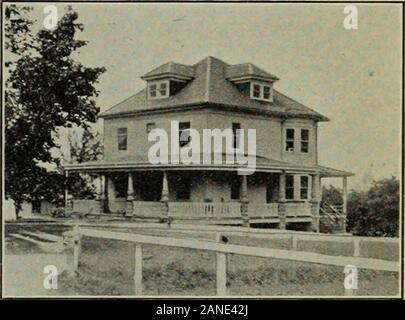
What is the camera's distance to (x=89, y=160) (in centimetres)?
1041

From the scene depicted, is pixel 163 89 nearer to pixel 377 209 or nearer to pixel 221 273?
pixel 221 273

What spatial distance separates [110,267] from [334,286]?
2.11 m

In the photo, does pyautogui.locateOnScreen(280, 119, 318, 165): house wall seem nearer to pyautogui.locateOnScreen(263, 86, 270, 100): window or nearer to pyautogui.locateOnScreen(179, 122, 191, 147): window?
pyautogui.locateOnScreen(263, 86, 270, 100): window

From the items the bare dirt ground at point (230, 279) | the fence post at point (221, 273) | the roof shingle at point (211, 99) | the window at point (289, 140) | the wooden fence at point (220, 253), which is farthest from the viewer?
the window at point (289, 140)

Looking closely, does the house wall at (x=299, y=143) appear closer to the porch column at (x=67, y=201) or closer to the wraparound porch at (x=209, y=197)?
the wraparound porch at (x=209, y=197)

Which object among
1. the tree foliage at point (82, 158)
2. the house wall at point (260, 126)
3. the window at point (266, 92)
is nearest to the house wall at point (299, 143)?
the house wall at point (260, 126)

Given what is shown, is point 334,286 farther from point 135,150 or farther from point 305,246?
point 135,150

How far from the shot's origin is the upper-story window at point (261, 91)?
33.6 ft

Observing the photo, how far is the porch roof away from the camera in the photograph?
10.2 metres

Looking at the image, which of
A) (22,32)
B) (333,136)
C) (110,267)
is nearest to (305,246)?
(333,136)

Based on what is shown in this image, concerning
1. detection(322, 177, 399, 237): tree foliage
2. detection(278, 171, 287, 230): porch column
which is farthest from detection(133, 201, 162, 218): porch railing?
detection(322, 177, 399, 237): tree foliage

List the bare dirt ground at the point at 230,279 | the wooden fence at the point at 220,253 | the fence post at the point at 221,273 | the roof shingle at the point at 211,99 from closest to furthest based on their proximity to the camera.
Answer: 1. the wooden fence at the point at 220,253
2. the fence post at the point at 221,273
3. the bare dirt ground at the point at 230,279
4. the roof shingle at the point at 211,99

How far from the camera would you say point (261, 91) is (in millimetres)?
10297

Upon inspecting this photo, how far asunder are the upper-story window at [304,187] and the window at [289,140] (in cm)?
31
